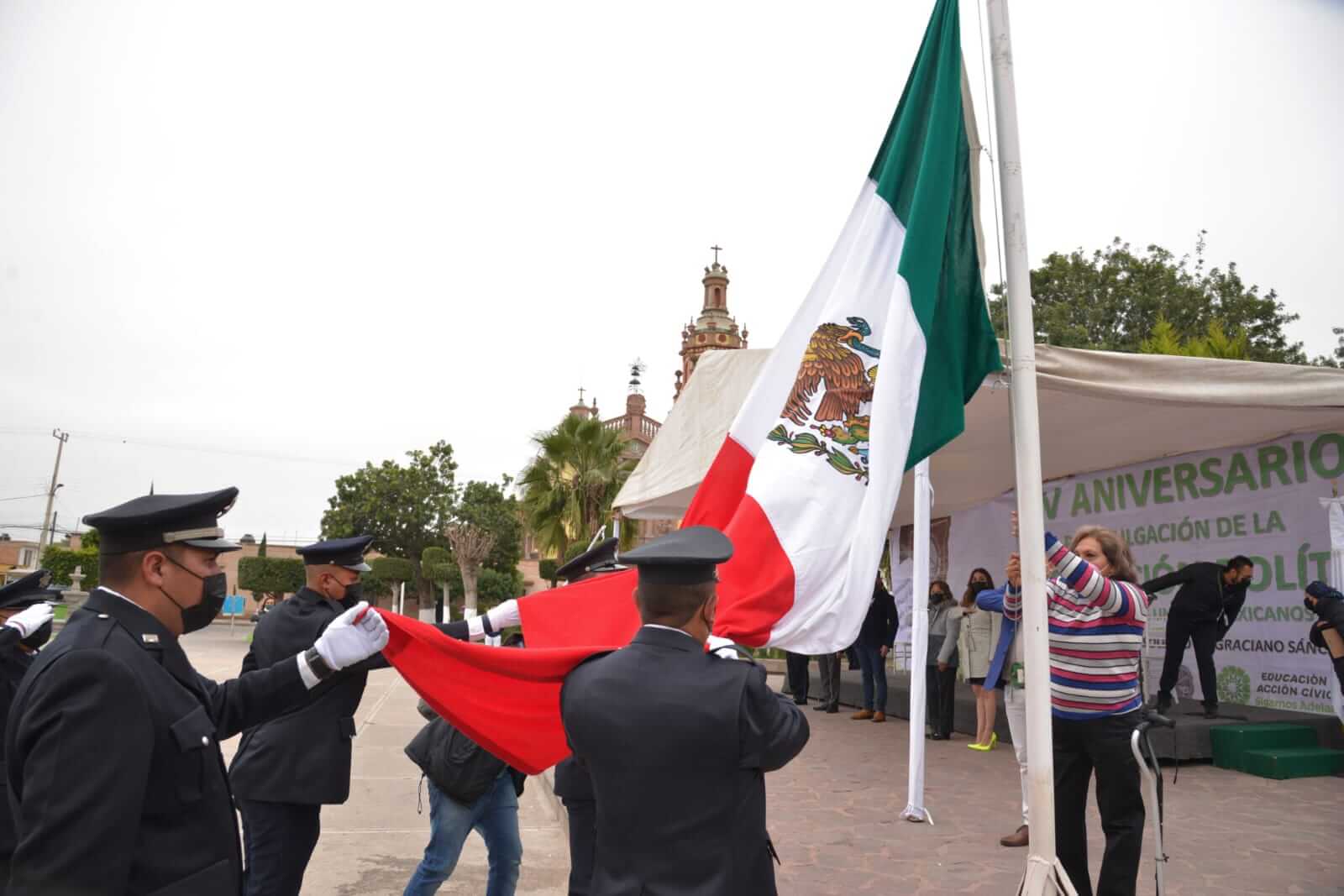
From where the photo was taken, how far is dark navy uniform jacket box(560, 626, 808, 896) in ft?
7.70

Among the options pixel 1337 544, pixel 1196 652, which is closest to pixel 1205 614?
pixel 1196 652

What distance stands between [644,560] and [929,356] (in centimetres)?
205

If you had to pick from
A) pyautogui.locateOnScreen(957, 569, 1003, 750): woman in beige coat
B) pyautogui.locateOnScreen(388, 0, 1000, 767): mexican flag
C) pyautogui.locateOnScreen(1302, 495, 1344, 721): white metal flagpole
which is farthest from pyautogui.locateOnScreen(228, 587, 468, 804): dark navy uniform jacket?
pyautogui.locateOnScreen(1302, 495, 1344, 721): white metal flagpole

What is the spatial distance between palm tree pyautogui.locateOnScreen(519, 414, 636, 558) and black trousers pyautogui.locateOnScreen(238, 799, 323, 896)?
23.0 metres

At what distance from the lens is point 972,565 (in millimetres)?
14398

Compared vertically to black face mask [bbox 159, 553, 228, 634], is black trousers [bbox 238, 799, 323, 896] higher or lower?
lower

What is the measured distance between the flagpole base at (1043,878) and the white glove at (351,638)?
2422 mm

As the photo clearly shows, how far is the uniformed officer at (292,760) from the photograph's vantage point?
3.56 meters

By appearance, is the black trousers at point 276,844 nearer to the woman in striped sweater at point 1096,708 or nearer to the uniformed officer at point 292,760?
the uniformed officer at point 292,760

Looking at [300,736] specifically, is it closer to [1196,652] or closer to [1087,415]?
[1087,415]

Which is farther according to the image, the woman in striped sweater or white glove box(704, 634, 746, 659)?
the woman in striped sweater

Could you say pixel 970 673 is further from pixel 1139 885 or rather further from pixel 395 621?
pixel 395 621

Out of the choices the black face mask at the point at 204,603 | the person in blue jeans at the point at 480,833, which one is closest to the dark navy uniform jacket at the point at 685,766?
the black face mask at the point at 204,603

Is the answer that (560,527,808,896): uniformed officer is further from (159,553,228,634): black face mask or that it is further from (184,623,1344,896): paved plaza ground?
(184,623,1344,896): paved plaza ground
